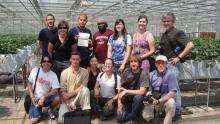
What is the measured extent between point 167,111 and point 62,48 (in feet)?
6.16

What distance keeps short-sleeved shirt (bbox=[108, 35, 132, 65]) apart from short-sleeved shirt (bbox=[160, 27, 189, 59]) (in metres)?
0.59

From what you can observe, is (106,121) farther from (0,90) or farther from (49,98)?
(0,90)

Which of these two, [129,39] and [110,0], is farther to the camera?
[110,0]

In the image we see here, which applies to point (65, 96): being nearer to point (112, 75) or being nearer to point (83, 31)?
point (112, 75)

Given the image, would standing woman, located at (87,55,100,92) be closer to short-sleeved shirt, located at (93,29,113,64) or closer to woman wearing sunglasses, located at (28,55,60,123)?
short-sleeved shirt, located at (93,29,113,64)

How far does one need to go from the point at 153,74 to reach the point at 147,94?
36 cm

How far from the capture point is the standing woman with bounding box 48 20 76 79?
17.2 ft

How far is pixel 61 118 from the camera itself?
492 centimetres

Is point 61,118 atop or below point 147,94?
below

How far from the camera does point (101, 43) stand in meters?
5.60

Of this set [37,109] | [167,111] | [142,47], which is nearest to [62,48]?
[37,109]

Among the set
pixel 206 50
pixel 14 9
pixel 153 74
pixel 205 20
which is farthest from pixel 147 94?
pixel 205 20

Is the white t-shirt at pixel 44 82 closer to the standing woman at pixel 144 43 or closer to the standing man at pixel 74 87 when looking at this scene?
the standing man at pixel 74 87

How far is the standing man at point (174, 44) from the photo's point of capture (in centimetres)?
528
